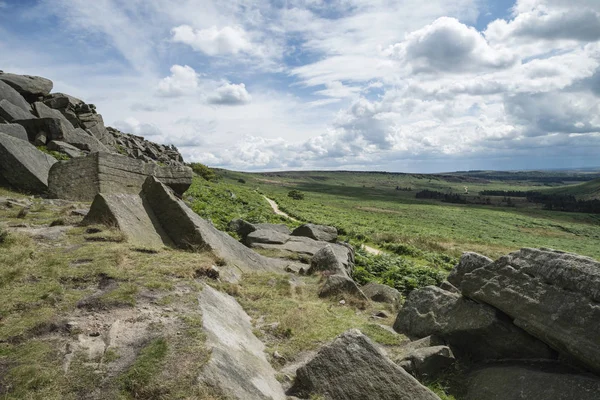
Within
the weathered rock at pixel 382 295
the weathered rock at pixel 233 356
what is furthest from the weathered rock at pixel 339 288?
the weathered rock at pixel 233 356

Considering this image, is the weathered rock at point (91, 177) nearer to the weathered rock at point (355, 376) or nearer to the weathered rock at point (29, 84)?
the weathered rock at point (355, 376)

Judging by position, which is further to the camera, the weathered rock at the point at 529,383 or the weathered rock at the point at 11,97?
the weathered rock at the point at 11,97

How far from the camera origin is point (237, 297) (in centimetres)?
1264

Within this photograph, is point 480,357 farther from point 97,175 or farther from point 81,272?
point 97,175

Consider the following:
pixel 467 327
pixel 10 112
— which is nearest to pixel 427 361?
pixel 467 327

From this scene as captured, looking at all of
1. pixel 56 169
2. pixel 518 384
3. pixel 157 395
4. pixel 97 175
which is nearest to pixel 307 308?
pixel 518 384

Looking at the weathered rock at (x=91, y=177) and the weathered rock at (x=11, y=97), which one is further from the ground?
the weathered rock at (x=11, y=97)

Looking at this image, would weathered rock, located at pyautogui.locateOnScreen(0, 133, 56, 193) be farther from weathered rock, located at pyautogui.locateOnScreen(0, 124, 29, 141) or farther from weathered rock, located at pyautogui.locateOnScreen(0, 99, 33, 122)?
weathered rock, located at pyautogui.locateOnScreen(0, 99, 33, 122)

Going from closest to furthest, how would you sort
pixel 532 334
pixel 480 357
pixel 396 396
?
1. pixel 396 396
2. pixel 532 334
3. pixel 480 357

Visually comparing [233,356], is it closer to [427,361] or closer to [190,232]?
[427,361]

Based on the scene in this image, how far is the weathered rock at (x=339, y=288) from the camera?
14961mm

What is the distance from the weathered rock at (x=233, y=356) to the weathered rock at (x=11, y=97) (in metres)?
38.8

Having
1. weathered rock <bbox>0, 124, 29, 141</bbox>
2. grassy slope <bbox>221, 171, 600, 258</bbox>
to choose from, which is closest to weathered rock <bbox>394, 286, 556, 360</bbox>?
grassy slope <bbox>221, 171, 600, 258</bbox>

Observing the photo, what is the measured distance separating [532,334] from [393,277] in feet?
46.7
